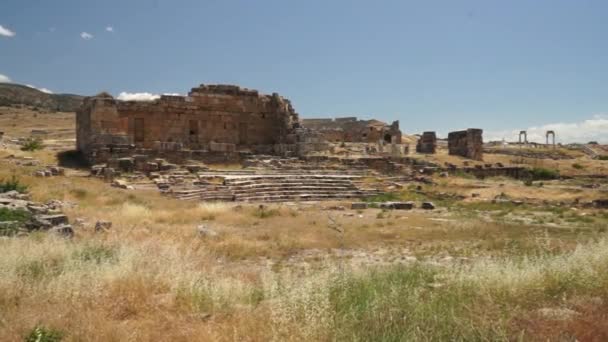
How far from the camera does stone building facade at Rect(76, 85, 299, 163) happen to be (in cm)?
2381

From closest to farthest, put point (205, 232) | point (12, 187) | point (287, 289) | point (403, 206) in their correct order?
point (287, 289) < point (205, 232) < point (12, 187) < point (403, 206)

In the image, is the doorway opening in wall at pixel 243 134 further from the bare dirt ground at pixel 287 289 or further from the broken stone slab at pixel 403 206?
the bare dirt ground at pixel 287 289

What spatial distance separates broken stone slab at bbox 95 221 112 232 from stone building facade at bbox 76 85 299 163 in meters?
14.3

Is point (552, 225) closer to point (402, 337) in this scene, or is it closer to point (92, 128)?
point (402, 337)

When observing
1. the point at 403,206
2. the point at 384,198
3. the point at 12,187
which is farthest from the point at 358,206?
the point at 12,187

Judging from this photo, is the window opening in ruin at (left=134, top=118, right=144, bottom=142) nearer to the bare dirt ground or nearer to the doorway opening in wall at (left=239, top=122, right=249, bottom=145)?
the doorway opening in wall at (left=239, top=122, right=249, bottom=145)

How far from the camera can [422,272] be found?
19.5 feet

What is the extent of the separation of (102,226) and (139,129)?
59.4 ft

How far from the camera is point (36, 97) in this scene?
103 meters

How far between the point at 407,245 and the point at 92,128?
19062 millimetres

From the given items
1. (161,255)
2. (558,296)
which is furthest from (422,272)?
(161,255)

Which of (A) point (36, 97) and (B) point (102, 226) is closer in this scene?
(B) point (102, 226)

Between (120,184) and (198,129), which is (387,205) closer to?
(120,184)

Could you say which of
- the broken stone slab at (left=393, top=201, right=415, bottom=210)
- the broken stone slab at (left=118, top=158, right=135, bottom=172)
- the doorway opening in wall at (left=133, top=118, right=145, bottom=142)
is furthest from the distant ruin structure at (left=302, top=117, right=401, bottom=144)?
the broken stone slab at (left=393, top=201, right=415, bottom=210)
